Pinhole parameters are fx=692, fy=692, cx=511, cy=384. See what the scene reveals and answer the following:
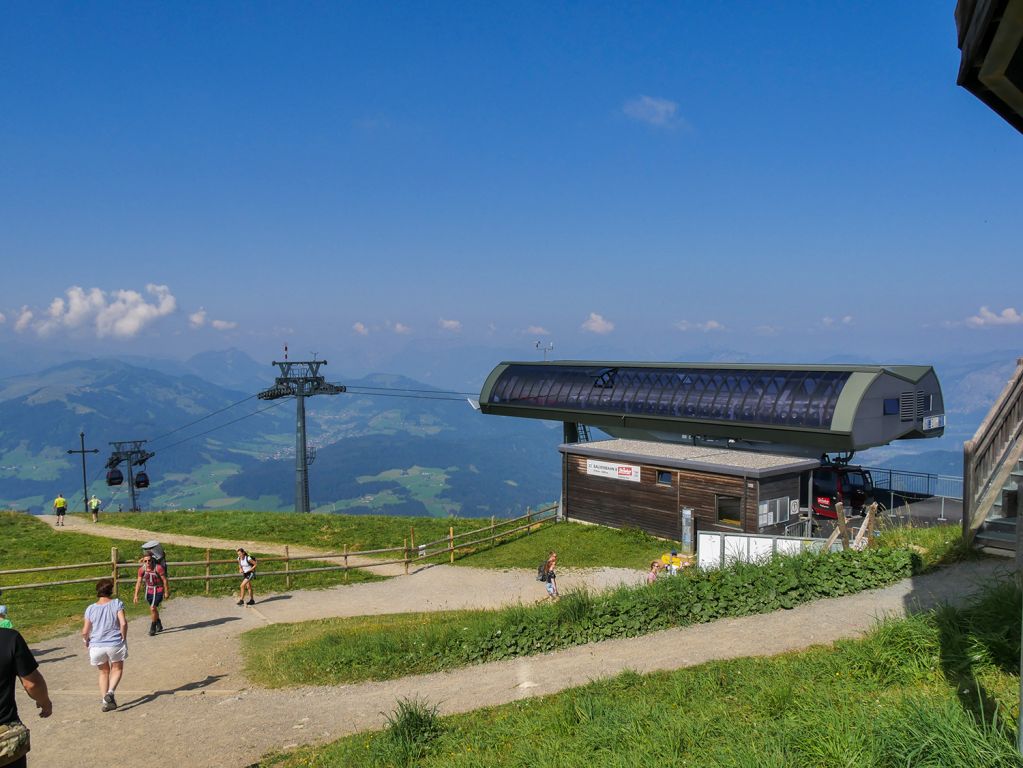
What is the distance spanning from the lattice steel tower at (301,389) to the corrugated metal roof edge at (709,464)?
2735 cm

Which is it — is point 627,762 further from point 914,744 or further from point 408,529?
point 408,529

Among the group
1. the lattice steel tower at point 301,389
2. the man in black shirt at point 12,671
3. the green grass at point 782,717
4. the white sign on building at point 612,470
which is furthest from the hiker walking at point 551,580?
the lattice steel tower at point 301,389

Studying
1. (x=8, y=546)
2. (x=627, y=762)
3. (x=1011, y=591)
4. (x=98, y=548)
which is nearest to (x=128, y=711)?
(x=627, y=762)

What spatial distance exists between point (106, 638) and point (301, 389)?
4594 centimetres

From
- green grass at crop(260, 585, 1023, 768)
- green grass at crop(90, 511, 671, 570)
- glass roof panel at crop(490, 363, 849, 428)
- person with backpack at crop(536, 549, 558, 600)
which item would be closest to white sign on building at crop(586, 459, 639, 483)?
green grass at crop(90, 511, 671, 570)

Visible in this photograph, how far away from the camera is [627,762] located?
6.83m

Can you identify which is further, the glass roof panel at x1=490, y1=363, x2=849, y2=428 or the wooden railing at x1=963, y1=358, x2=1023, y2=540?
the glass roof panel at x1=490, y1=363, x2=849, y2=428

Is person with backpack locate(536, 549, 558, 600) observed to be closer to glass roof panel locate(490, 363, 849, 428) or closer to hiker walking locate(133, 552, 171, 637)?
hiker walking locate(133, 552, 171, 637)

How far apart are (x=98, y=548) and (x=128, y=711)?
18.9 metres

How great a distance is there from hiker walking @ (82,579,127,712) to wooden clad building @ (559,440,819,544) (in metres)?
21.0

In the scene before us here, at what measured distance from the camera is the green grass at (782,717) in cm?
564

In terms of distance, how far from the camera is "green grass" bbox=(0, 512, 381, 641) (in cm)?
1867

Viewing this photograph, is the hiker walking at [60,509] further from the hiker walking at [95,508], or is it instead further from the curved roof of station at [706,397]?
the curved roof of station at [706,397]

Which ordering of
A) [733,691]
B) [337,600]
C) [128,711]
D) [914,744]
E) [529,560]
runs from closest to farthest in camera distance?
[914,744], [733,691], [128,711], [337,600], [529,560]
